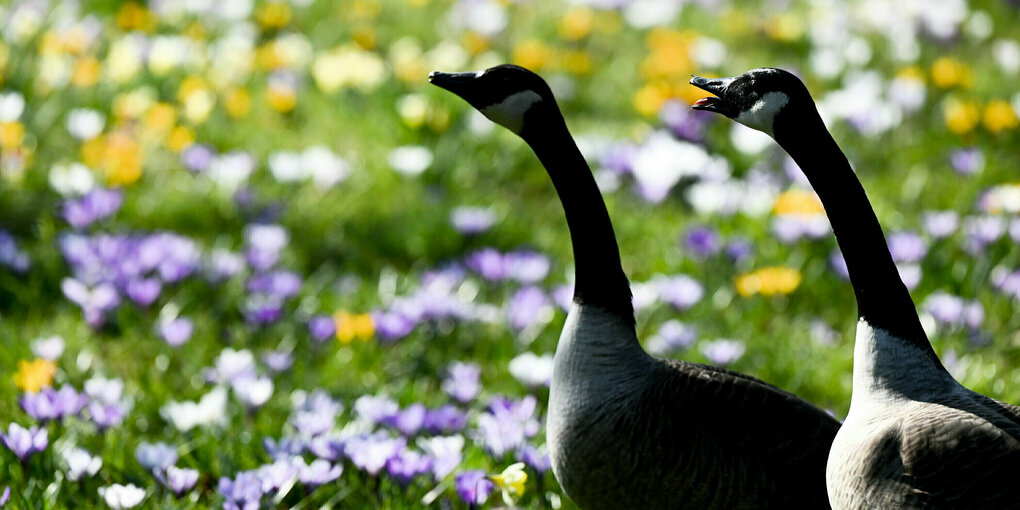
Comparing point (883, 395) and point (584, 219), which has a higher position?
point (883, 395)

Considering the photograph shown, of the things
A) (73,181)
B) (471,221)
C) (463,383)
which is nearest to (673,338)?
(463,383)

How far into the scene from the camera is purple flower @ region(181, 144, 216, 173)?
5.61 metres

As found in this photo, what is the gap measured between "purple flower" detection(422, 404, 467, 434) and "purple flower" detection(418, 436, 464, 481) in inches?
6.4

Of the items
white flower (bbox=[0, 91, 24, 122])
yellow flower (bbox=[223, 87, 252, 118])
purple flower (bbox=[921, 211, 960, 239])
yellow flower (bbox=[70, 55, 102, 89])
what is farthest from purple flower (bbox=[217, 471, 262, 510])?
yellow flower (bbox=[70, 55, 102, 89])

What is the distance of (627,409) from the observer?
2828 millimetres

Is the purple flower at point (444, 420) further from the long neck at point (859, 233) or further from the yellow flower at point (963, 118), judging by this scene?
Answer: the yellow flower at point (963, 118)

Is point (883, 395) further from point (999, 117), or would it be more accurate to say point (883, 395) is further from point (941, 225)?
point (999, 117)

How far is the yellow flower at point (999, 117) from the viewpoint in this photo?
20.0ft

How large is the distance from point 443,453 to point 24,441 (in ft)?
3.78

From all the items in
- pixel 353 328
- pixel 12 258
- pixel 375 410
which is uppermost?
pixel 375 410

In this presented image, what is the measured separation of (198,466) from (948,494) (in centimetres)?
212

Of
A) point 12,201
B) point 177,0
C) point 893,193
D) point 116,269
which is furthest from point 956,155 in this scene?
point 177,0

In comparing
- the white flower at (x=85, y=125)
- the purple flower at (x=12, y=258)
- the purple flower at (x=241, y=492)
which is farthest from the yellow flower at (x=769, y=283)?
the white flower at (x=85, y=125)

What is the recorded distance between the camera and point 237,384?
376cm
